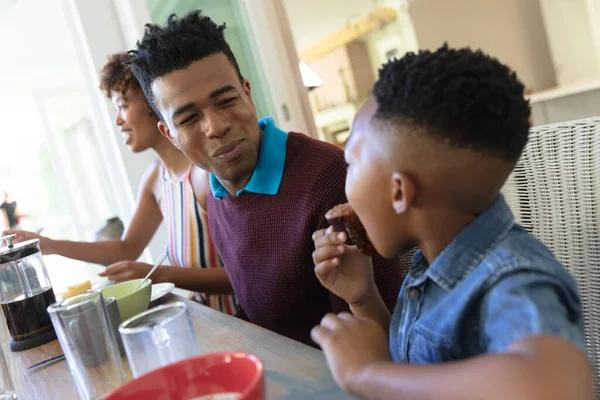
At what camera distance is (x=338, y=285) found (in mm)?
792

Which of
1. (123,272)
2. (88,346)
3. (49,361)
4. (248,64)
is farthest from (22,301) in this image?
(248,64)

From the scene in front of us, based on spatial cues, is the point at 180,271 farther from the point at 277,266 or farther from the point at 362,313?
A: the point at 362,313

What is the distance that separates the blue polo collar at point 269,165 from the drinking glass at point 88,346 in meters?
0.41

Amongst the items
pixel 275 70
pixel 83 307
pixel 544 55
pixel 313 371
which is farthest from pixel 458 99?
pixel 544 55

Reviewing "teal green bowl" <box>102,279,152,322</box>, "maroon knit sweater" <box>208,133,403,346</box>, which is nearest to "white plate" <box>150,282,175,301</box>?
"teal green bowl" <box>102,279,152,322</box>

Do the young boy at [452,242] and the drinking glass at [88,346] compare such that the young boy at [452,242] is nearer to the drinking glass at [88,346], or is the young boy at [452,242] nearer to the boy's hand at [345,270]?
the boy's hand at [345,270]

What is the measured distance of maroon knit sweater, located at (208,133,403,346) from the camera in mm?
978

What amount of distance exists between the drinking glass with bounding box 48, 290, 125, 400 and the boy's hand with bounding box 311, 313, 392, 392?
0.35 m

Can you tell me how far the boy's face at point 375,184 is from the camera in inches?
22.2

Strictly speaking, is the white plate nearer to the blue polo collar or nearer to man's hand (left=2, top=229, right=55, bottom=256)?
the blue polo collar

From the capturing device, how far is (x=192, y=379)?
21.9 inches

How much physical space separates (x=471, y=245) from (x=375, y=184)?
0.41ft

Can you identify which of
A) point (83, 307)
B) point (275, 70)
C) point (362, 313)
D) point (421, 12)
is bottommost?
point (362, 313)

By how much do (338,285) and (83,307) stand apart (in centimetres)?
39
